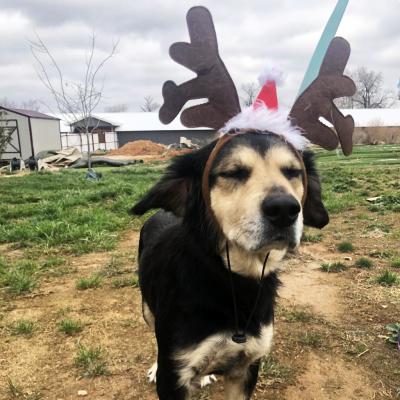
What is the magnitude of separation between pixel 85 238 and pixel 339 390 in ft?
14.2

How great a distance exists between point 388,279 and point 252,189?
3351mm

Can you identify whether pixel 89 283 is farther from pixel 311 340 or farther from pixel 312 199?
pixel 312 199

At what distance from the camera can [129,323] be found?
159 inches

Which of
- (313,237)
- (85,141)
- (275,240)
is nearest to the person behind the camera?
(275,240)

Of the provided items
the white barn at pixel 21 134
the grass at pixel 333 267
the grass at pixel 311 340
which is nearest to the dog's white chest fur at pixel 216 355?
the grass at pixel 311 340

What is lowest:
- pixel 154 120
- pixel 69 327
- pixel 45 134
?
pixel 69 327

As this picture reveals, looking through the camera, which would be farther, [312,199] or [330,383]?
[330,383]

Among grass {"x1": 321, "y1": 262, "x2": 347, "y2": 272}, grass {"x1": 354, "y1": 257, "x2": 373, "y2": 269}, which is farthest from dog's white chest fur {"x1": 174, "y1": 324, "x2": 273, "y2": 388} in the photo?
grass {"x1": 354, "y1": 257, "x2": 373, "y2": 269}

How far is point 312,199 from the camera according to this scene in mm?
2924

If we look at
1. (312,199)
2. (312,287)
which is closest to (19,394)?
(312,199)

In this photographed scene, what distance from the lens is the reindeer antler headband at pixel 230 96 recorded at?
2.59 meters

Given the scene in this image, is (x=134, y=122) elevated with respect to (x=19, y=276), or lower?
elevated

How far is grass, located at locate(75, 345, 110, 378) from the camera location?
3289mm

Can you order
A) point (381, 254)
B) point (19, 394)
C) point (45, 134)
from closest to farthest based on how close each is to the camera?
1. point (19, 394)
2. point (381, 254)
3. point (45, 134)
